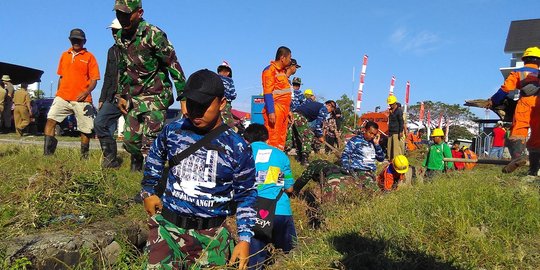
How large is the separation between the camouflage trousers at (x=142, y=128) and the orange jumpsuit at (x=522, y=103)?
437 cm

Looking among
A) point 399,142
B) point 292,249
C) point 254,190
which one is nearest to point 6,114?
point 399,142

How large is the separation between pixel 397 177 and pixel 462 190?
2.74 m

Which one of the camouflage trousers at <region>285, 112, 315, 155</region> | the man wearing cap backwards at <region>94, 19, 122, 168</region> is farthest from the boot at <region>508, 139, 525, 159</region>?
the man wearing cap backwards at <region>94, 19, 122, 168</region>

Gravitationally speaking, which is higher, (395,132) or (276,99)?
(276,99)

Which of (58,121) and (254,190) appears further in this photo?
(58,121)

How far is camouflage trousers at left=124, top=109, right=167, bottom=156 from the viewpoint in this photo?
4.65 metres

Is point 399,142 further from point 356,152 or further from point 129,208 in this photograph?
point 129,208

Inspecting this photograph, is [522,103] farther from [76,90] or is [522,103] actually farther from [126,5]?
[76,90]

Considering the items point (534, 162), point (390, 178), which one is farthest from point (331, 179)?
→ point (534, 162)

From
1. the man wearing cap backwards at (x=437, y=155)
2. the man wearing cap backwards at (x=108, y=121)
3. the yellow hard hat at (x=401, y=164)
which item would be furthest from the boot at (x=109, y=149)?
the man wearing cap backwards at (x=437, y=155)

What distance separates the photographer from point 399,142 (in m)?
12.5

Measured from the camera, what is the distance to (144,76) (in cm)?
482

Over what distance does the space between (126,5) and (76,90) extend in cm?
267

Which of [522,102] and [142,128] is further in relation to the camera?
[522,102]
